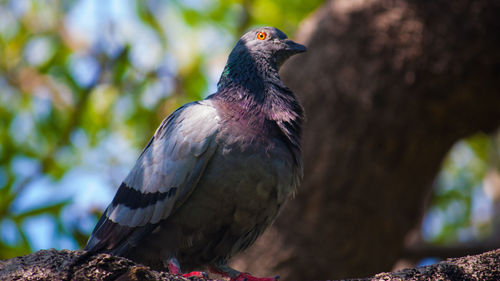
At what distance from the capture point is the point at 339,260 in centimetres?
799

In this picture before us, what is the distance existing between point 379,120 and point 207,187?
4.27m

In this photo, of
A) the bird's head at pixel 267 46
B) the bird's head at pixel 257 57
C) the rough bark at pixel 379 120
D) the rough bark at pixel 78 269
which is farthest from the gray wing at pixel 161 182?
the rough bark at pixel 379 120

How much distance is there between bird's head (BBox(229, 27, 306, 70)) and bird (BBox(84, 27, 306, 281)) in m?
0.75

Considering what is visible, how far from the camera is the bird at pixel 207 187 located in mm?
4426

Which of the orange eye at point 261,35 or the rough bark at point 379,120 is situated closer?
the orange eye at point 261,35

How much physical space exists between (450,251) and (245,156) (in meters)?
4.78

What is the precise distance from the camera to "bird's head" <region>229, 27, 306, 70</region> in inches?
220

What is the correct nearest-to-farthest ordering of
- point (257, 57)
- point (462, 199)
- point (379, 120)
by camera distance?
point (257, 57) → point (379, 120) → point (462, 199)

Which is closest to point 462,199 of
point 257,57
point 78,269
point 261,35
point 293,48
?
point 293,48

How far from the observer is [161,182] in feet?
14.9

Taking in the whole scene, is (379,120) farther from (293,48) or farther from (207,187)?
(207,187)

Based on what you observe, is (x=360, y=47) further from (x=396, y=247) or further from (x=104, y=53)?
(x=104, y=53)

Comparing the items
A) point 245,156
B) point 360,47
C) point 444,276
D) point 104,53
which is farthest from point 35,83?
point 444,276

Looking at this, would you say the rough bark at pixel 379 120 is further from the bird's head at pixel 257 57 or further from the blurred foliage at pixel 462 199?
Answer: the blurred foliage at pixel 462 199
